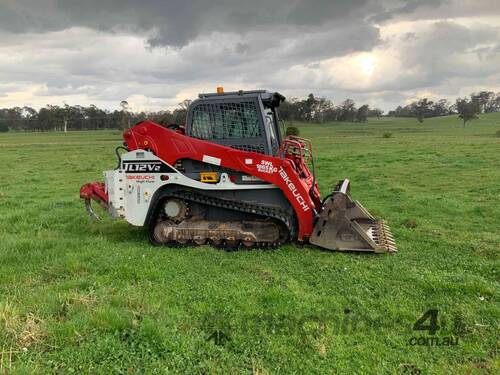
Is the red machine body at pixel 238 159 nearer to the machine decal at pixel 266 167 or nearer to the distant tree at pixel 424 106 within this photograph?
the machine decal at pixel 266 167

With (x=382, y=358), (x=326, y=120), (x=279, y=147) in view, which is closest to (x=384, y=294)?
(x=382, y=358)

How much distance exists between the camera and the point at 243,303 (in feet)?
16.0

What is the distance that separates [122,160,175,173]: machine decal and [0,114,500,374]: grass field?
1385mm

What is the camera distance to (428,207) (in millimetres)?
10258

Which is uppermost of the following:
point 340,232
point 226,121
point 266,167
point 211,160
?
point 226,121

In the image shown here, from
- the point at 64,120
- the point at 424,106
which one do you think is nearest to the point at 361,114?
the point at 424,106

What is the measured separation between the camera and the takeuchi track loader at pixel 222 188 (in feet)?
23.0

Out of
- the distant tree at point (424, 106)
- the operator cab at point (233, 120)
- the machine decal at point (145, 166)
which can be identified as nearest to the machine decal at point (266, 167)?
the operator cab at point (233, 120)

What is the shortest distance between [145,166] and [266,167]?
2.23 m

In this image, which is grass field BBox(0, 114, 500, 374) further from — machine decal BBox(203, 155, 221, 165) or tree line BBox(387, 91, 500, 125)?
tree line BBox(387, 91, 500, 125)

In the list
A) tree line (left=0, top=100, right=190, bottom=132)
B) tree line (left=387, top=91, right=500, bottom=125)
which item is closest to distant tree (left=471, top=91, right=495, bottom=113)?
tree line (left=387, top=91, right=500, bottom=125)

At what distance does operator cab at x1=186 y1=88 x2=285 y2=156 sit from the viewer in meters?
7.24

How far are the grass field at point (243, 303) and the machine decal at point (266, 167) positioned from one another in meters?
1.41

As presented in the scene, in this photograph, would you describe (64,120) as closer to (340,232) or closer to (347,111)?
(347,111)
